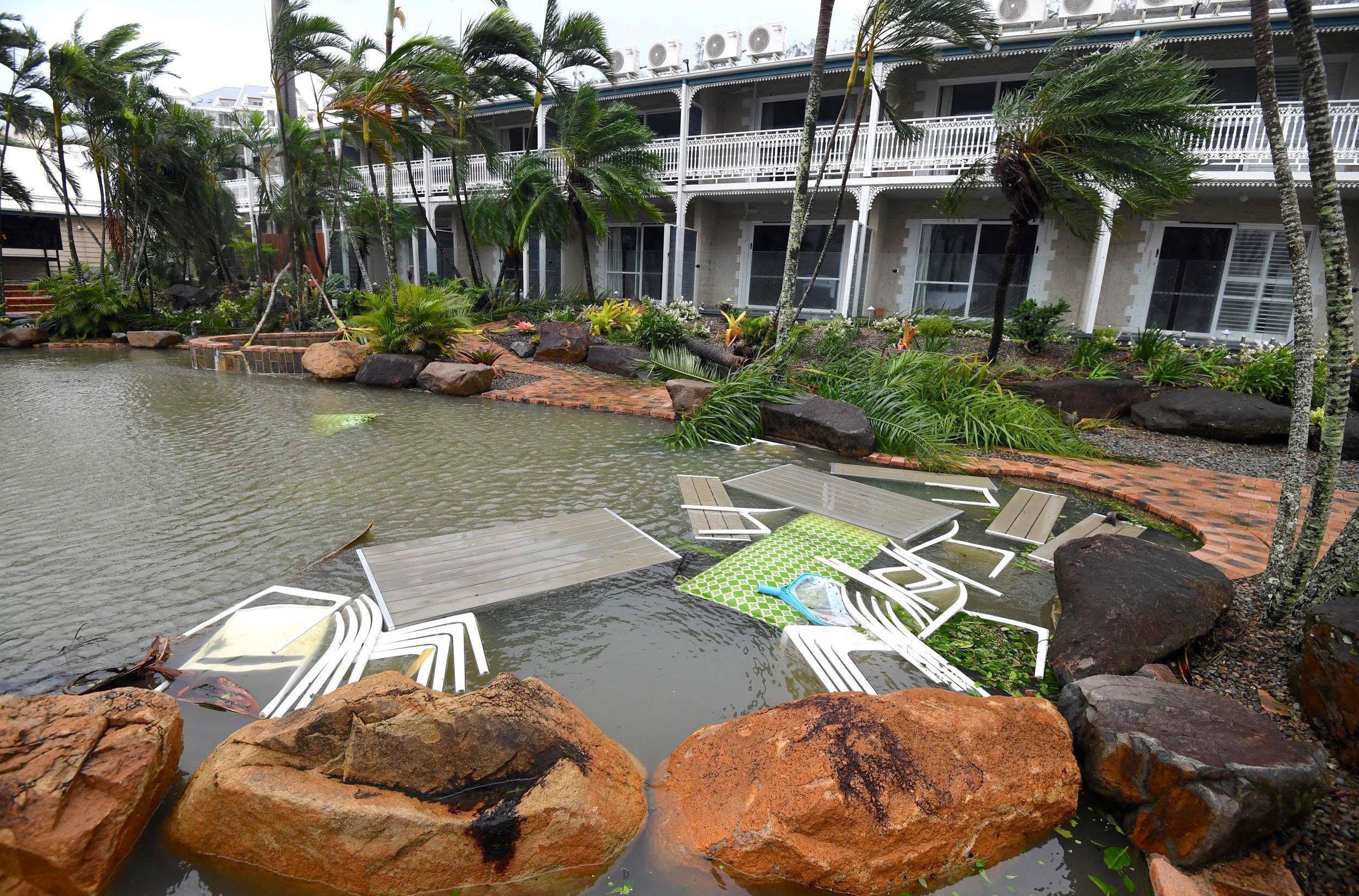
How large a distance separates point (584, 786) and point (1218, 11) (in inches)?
581

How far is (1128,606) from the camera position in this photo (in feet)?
9.19

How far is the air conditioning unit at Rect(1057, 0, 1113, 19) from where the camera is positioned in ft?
36.1

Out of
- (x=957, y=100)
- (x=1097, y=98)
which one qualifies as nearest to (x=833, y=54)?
(x=957, y=100)

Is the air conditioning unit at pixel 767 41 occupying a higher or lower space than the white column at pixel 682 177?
higher

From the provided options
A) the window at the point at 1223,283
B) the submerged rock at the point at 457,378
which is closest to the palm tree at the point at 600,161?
the submerged rock at the point at 457,378

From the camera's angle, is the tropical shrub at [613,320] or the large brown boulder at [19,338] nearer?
the tropical shrub at [613,320]

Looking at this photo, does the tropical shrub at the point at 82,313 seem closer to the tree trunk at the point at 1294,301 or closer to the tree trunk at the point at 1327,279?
the tree trunk at the point at 1294,301

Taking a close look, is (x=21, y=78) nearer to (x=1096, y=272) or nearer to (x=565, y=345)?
(x=565, y=345)

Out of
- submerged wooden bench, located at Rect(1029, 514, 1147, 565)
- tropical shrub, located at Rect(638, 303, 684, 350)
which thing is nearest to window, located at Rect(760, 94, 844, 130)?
tropical shrub, located at Rect(638, 303, 684, 350)

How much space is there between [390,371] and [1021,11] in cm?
1214

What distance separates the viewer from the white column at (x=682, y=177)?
14.2 metres

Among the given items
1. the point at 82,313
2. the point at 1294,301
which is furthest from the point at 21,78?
the point at 1294,301

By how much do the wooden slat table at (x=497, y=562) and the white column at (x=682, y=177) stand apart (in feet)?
36.0

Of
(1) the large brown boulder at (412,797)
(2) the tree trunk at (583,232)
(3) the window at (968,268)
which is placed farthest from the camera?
(2) the tree trunk at (583,232)
